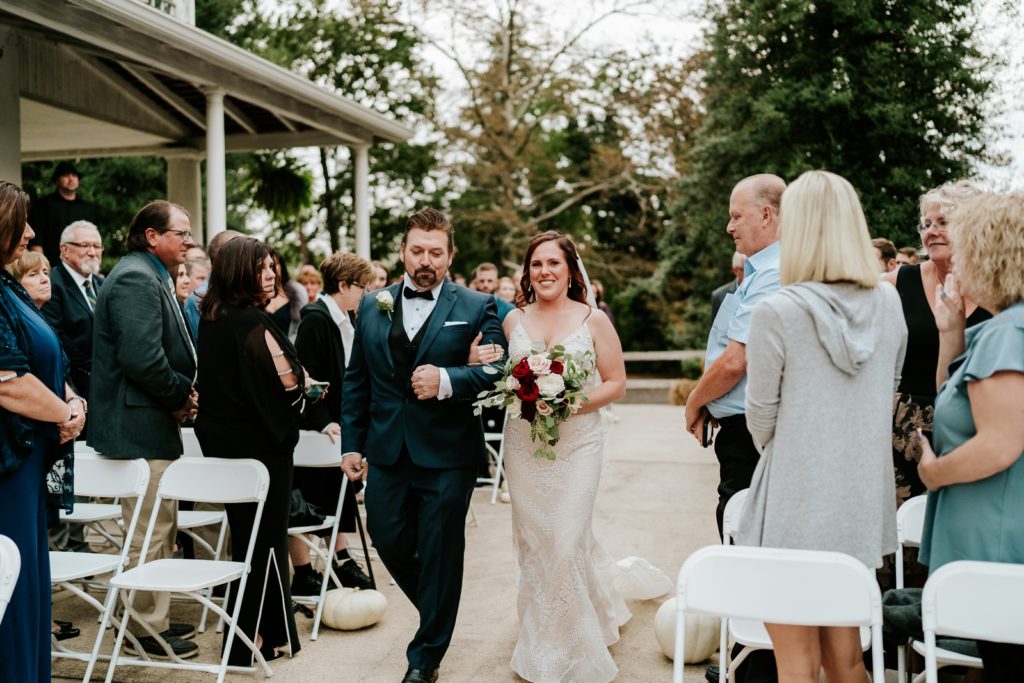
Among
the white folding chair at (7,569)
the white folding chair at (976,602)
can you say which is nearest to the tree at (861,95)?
the white folding chair at (976,602)

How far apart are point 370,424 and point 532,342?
35.0 inches

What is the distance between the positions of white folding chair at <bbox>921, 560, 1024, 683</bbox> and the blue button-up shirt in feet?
4.32

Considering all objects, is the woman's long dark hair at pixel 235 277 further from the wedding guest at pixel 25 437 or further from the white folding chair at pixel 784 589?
the white folding chair at pixel 784 589

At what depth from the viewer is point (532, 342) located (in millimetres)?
4469

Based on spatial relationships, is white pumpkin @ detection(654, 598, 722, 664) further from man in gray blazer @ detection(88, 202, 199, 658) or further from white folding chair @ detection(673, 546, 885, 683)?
man in gray blazer @ detection(88, 202, 199, 658)

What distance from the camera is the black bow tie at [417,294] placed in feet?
14.5

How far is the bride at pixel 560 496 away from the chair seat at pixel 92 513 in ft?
7.97

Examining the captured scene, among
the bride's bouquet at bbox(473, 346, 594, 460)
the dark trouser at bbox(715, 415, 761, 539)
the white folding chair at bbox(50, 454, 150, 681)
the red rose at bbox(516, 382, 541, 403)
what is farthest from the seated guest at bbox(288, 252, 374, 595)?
the dark trouser at bbox(715, 415, 761, 539)

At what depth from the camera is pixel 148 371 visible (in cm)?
460

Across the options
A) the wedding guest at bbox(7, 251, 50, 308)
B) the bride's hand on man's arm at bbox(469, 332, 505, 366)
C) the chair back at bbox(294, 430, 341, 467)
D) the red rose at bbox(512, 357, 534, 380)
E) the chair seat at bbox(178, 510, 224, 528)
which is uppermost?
the wedding guest at bbox(7, 251, 50, 308)

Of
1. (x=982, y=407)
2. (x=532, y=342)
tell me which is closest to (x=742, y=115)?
(x=532, y=342)

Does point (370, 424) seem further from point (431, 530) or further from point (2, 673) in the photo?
point (2, 673)

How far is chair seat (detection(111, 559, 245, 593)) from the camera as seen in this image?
405cm

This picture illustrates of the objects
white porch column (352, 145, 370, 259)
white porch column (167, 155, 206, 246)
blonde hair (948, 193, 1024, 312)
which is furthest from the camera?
white porch column (352, 145, 370, 259)
